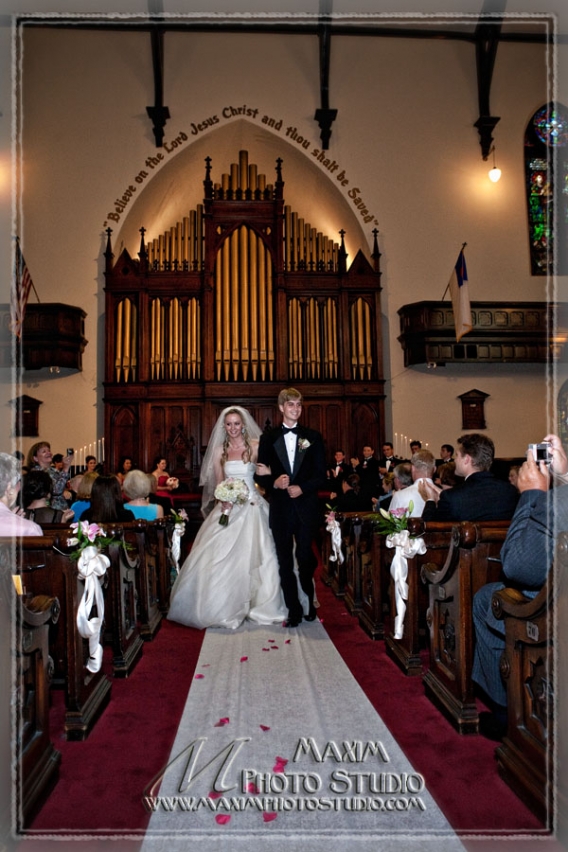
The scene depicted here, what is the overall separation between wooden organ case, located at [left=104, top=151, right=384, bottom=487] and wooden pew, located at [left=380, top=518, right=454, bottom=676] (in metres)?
8.12

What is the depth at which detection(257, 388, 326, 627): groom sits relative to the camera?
506cm

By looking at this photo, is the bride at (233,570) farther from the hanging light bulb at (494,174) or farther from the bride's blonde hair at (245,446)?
the hanging light bulb at (494,174)

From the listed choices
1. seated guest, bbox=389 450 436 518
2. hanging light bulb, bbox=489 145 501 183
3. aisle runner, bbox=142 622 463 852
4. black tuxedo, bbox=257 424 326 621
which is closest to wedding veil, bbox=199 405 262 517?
black tuxedo, bbox=257 424 326 621

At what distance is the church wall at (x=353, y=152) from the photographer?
42.8ft

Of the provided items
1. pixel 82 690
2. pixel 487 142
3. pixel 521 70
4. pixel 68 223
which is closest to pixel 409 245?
pixel 487 142

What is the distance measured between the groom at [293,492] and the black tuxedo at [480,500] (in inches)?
57.3

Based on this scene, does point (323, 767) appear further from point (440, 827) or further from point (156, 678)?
point (156, 678)

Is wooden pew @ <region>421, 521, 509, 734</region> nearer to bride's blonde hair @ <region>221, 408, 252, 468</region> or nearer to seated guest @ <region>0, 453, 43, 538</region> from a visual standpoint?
seated guest @ <region>0, 453, 43, 538</region>

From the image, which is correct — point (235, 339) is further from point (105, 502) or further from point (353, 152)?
point (105, 502)

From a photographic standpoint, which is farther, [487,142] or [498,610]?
[487,142]

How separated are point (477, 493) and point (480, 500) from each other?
1.8 inches

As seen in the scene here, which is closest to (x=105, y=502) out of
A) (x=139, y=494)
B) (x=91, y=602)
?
(x=139, y=494)

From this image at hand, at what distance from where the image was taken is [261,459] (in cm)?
Answer: 534

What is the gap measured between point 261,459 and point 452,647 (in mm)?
2375
